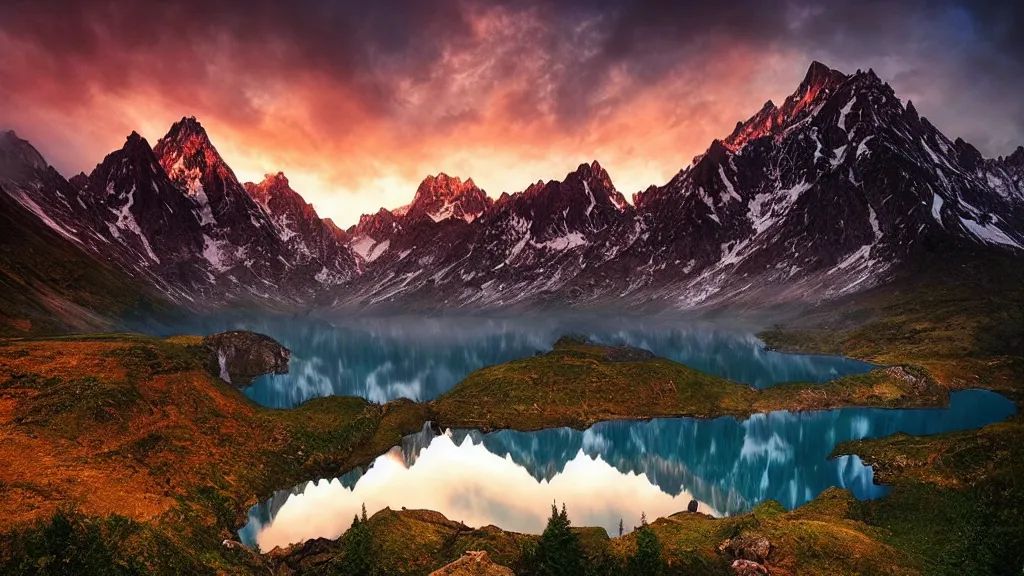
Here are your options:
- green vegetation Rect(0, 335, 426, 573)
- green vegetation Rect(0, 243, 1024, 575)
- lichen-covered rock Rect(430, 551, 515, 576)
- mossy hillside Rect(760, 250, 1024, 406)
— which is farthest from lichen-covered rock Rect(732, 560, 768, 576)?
mossy hillside Rect(760, 250, 1024, 406)

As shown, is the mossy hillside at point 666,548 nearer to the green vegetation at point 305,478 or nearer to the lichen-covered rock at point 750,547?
the green vegetation at point 305,478

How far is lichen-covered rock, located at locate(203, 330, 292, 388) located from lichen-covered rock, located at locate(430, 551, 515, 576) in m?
85.0

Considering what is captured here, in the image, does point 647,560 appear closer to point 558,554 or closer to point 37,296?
point 558,554

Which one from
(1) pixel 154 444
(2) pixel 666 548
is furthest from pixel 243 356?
(2) pixel 666 548

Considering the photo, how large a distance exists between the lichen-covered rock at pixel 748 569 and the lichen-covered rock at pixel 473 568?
54.2 feet

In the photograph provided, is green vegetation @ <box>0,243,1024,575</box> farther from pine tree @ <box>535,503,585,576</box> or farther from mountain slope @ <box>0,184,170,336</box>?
mountain slope @ <box>0,184,170,336</box>

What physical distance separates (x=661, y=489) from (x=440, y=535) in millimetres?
32376

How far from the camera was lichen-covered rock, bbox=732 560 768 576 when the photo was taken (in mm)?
35469

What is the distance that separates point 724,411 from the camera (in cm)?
9212

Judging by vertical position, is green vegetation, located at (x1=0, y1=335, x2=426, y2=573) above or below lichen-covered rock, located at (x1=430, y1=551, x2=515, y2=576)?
above

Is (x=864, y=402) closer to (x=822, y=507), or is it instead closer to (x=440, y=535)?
(x=822, y=507)

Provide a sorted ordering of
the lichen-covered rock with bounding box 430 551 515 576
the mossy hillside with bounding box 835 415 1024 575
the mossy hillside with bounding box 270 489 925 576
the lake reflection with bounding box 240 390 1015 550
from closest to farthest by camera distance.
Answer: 1. the lichen-covered rock with bounding box 430 551 515 576
2. the mossy hillside with bounding box 835 415 1024 575
3. the mossy hillside with bounding box 270 489 925 576
4. the lake reflection with bounding box 240 390 1015 550

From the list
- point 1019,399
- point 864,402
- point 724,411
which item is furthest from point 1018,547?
point 1019,399

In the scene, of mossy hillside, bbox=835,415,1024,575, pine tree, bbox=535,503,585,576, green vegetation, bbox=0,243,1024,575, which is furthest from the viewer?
mossy hillside, bbox=835,415,1024,575
